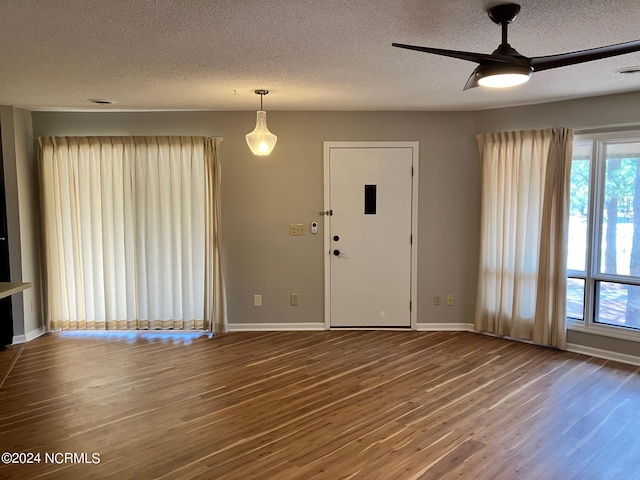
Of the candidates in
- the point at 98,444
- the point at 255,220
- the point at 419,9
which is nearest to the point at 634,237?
the point at 419,9

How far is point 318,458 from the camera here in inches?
106

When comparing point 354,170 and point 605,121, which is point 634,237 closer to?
point 605,121

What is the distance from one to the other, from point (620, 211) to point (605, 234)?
0.82 ft

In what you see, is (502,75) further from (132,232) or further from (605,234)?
(132,232)

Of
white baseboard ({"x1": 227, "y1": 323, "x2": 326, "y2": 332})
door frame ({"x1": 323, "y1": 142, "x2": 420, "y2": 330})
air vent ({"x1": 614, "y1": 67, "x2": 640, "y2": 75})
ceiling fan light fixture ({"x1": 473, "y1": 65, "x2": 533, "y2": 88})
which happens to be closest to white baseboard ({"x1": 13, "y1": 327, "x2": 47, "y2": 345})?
white baseboard ({"x1": 227, "y1": 323, "x2": 326, "y2": 332})

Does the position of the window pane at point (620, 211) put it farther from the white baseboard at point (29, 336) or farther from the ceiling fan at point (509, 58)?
the white baseboard at point (29, 336)

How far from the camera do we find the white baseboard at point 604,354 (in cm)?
421

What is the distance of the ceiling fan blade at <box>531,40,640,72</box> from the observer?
6.70 feet

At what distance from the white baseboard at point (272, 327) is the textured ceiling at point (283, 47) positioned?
252cm

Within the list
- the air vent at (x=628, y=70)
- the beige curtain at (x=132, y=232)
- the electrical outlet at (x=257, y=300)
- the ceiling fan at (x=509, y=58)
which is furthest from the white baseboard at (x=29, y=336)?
the air vent at (x=628, y=70)

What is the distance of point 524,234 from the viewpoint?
186 inches

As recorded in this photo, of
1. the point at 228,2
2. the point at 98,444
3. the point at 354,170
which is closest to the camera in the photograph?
the point at 228,2

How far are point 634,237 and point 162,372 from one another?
4510 mm

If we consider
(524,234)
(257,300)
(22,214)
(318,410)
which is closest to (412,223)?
(524,234)
